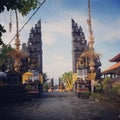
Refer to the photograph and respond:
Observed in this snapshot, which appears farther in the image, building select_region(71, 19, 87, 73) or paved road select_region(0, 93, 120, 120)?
building select_region(71, 19, 87, 73)

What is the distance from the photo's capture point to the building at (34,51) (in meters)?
41.2

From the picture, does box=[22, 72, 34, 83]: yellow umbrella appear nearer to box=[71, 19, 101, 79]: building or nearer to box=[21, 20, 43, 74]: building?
box=[21, 20, 43, 74]: building

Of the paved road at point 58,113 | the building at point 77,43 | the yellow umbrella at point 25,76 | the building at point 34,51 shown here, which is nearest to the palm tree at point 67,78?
the building at point 77,43

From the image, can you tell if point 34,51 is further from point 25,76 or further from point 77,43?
point 25,76

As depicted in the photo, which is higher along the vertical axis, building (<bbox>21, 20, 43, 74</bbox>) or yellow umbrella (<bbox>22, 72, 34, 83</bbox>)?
building (<bbox>21, 20, 43, 74</bbox>)

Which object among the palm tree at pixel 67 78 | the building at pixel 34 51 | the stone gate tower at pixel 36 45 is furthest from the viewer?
the palm tree at pixel 67 78

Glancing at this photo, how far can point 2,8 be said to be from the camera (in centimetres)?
851

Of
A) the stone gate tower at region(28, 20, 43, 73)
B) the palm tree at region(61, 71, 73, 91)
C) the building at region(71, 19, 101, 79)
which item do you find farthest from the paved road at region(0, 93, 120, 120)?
the palm tree at region(61, 71, 73, 91)

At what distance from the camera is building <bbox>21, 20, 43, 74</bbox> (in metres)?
41.2

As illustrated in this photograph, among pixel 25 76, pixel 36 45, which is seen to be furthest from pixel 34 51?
pixel 25 76

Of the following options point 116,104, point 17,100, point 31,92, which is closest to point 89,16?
point 31,92

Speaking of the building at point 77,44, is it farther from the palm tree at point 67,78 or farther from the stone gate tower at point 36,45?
the palm tree at point 67,78

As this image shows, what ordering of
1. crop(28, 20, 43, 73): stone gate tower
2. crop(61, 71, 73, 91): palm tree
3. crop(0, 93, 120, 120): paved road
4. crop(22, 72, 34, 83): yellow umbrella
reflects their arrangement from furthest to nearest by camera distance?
1. crop(61, 71, 73, 91): palm tree
2. crop(28, 20, 43, 73): stone gate tower
3. crop(22, 72, 34, 83): yellow umbrella
4. crop(0, 93, 120, 120): paved road

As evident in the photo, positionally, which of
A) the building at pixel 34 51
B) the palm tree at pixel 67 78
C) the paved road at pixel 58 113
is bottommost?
the paved road at pixel 58 113
